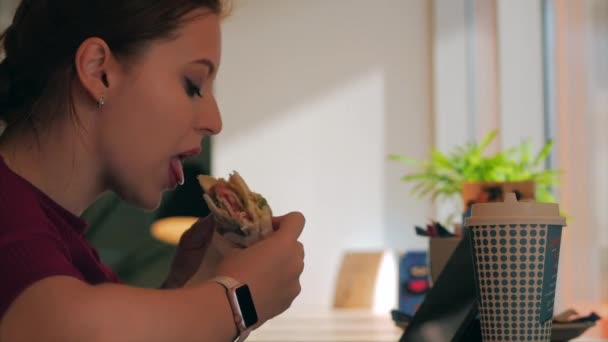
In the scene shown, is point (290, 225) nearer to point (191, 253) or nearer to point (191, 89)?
point (191, 89)

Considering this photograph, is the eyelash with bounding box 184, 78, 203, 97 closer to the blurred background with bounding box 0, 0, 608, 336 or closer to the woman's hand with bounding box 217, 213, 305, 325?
the woman's hand with bounding box 217, 213, 305, 325

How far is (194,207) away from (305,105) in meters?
0.91

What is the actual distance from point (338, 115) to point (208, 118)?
4160mm

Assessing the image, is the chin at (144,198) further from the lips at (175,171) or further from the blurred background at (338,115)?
the blurred background at (338,115)

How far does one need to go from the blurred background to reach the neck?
12.1 ft

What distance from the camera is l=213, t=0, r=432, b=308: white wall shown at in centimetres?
497

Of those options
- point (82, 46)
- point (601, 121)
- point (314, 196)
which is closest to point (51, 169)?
point (82, 46)

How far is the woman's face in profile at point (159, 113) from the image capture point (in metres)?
0.90

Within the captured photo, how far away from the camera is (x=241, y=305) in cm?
75

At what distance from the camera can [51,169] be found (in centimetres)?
91

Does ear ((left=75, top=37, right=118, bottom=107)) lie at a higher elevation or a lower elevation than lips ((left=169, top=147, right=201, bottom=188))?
higher

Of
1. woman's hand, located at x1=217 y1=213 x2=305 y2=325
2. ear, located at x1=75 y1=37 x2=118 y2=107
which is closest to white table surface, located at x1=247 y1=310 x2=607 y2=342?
woman's hand, located at x1=217 y1=213 x2=305 y2=325

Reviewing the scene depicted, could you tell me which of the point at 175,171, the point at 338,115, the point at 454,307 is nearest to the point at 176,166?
the point at 175,171

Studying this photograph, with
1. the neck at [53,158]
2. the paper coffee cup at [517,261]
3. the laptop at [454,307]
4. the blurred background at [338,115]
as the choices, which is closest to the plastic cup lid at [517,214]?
the paper coffee cup at [517,261]
